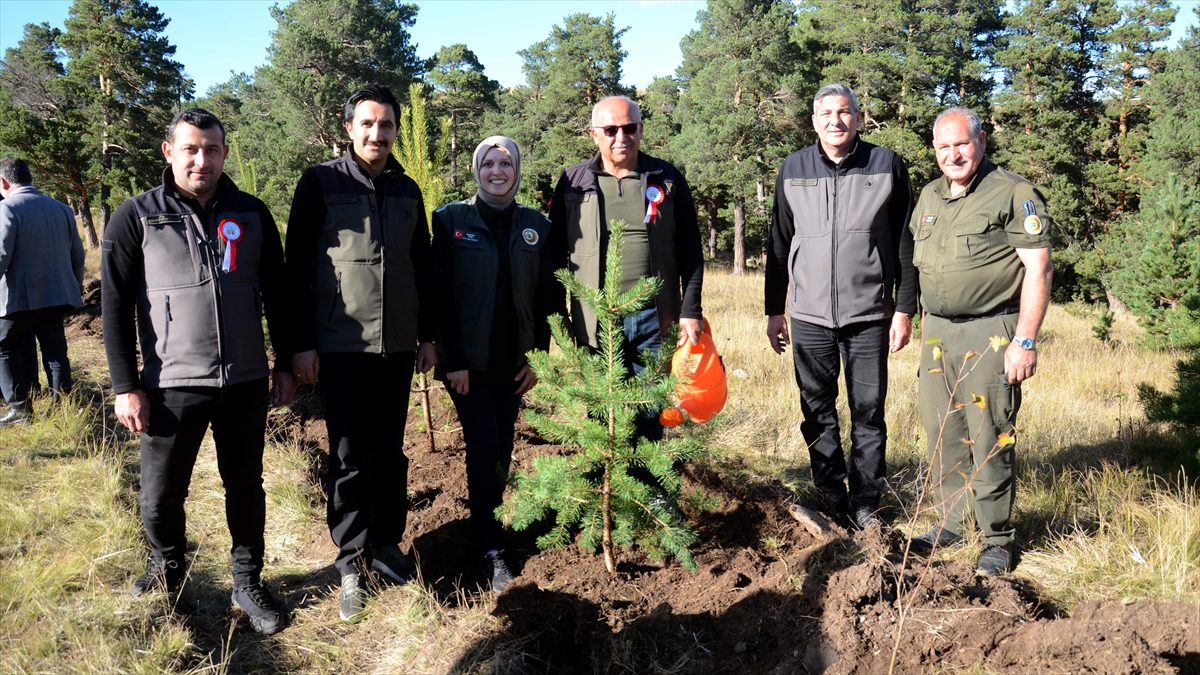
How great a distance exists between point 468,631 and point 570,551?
77cm

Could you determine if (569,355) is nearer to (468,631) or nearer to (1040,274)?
(468,631)

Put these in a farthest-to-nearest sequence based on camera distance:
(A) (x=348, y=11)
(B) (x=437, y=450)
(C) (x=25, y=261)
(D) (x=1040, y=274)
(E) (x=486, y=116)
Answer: (E) (x=486, y=116) → (A) (x=348, y=11) → (C) (x=25, y=261) → (B) (x=437, y=450) → (D) (x=1040, y=274)

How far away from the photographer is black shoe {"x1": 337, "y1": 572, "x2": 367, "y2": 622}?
3230 mm

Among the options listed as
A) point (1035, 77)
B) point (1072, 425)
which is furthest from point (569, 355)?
point (1035, 77)

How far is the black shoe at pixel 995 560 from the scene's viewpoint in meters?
3.41

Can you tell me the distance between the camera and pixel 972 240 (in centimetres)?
342

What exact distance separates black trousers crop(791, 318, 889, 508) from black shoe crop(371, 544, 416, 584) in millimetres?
2288

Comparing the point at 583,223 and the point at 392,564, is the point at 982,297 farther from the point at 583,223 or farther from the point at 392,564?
the point at 392,564

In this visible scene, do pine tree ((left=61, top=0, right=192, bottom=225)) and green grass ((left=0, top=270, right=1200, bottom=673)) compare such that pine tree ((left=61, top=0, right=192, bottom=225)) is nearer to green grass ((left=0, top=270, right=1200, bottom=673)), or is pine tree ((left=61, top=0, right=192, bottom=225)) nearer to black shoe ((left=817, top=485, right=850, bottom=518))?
green grass ((left=0, top=270, right=1200, bottom=673))

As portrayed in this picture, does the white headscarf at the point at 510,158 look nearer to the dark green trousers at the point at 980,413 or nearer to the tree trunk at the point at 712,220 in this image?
the dark green trousers at the point at 980,413

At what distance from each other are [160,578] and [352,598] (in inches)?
33.4

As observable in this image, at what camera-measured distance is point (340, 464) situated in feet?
10.9

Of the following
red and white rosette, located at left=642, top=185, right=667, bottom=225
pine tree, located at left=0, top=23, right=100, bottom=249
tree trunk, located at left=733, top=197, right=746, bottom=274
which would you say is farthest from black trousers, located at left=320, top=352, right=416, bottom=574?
tree trunk, located at left=733, top=197, right=746, bottom=274

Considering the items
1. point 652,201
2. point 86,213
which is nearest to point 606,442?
point 652,201
